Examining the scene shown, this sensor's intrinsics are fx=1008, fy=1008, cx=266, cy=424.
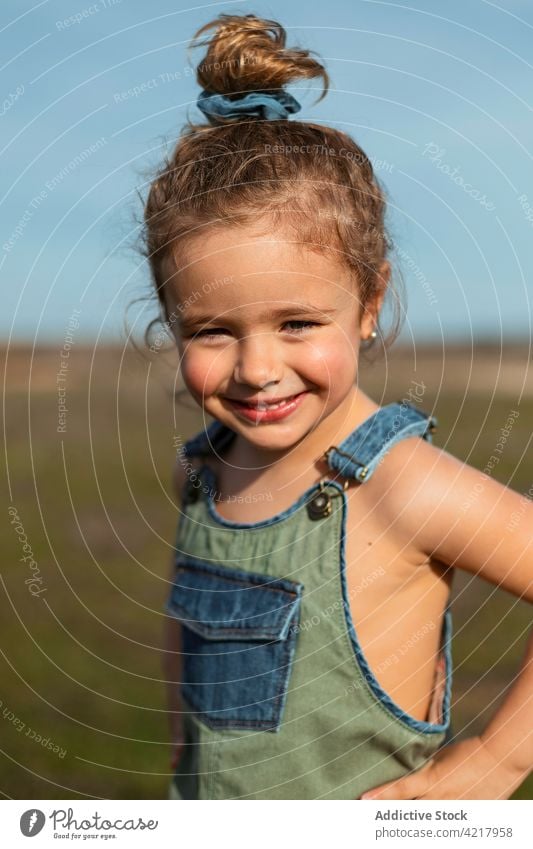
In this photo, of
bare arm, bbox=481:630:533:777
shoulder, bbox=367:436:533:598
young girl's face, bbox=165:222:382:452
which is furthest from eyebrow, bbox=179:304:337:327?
bare arm, bbox=481:630:533:777

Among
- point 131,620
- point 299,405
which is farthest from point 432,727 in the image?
point 131,620

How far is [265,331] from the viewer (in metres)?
1.63

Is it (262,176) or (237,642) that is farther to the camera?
(237,642)

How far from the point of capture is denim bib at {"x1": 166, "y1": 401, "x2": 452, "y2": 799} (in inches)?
67.8

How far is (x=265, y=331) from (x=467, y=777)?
2.57 feet

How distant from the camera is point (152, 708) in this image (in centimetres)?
349

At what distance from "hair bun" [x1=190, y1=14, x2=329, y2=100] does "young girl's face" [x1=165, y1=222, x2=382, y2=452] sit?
0.35m

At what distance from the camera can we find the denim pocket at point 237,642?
1761 millimetres

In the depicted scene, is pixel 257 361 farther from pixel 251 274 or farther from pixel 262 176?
pixel 262 176
